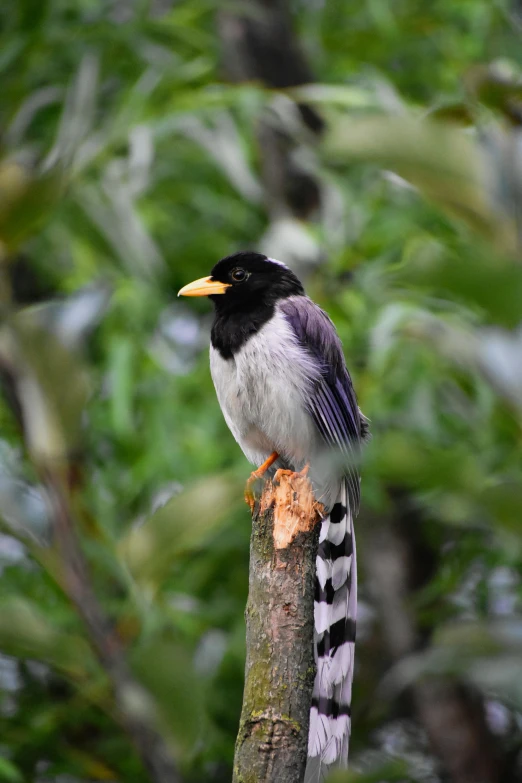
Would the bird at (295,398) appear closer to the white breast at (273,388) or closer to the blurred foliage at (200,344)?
the white breast at (273,388)

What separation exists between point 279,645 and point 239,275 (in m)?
1.89

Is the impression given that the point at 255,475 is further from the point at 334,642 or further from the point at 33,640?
the point at 33,640

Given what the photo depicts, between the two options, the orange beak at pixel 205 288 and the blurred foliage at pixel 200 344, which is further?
the orange beak at pixel 205 288

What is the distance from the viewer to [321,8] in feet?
22.5

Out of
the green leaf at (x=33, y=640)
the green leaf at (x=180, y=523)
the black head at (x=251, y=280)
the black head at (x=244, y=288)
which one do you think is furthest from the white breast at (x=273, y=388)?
the green leaf at (x=33, y=640)

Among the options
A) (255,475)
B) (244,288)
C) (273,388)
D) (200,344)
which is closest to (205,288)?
(244,288)

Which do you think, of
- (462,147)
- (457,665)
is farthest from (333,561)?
(462,147)

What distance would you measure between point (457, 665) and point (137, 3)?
163 inches

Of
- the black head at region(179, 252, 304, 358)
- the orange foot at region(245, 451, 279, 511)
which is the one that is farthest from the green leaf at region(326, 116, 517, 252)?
the black head at region(179, 252, 304, 358)

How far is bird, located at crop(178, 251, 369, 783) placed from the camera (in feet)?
10.9

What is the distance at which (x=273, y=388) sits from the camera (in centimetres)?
348

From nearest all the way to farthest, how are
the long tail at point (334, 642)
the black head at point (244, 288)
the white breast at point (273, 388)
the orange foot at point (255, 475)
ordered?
the long tail at point (334, 642) < the orange foot at point (255, 475) < the white breast at point (273, 388) < the black head at point (244, 288)

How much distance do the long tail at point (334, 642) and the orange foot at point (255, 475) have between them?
10.7 inches

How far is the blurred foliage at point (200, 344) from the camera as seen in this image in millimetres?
2350
